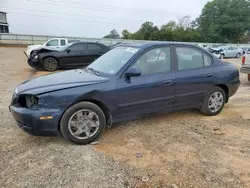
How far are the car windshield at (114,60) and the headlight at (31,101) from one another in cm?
123

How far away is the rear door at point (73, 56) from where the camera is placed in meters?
11.1

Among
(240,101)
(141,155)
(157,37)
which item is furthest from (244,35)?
(141,155)

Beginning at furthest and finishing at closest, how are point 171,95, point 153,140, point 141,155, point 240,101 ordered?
1. point 240,101
2. point 171,95
3. point 153,140
4. point 141,155

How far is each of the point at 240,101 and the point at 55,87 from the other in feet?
15.6

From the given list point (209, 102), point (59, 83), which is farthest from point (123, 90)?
point (209, 102)

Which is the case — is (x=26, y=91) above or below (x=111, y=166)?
above

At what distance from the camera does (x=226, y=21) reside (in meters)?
58.4

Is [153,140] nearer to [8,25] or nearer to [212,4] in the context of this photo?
[8,25]

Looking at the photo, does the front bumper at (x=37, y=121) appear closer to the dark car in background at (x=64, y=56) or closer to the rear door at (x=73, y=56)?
the dark car in background at (x=64, y=56)

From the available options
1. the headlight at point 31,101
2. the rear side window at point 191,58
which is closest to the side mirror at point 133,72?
the rear side window at point 191,58

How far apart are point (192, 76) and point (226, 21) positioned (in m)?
61.8

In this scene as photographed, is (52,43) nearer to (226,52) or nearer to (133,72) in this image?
(133,72)

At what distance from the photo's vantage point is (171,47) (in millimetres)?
4262

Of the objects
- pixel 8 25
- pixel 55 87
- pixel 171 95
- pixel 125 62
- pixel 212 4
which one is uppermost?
pixel 212 4
